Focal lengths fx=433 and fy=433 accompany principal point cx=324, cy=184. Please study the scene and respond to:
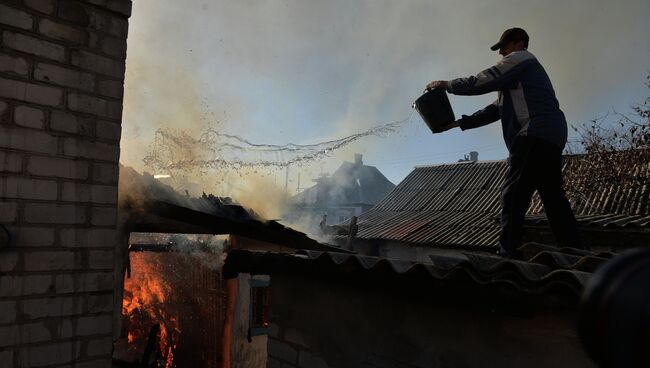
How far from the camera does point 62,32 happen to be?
4.11m

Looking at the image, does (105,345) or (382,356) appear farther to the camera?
(105,345)

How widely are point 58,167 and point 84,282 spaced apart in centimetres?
110

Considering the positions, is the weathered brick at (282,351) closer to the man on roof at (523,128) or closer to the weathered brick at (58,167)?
the man on roof at (523,128)

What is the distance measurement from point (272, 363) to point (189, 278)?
736cm

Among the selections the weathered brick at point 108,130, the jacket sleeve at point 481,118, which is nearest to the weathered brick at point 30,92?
the weathered brick at point 108,130

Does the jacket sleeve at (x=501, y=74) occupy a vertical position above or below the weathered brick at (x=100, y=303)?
above

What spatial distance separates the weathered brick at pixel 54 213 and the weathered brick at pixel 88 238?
0.33ft

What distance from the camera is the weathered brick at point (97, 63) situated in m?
4.18

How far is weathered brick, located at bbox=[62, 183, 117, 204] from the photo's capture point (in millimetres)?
4027

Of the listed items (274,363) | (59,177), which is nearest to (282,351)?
(274,363)

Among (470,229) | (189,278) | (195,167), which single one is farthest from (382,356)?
(470,229)

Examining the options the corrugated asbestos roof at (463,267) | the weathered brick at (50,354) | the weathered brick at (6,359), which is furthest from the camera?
the weathered brick at (50,354)

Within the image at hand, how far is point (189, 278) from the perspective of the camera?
1140 cm

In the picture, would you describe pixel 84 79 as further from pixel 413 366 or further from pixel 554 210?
pixel 554 210
